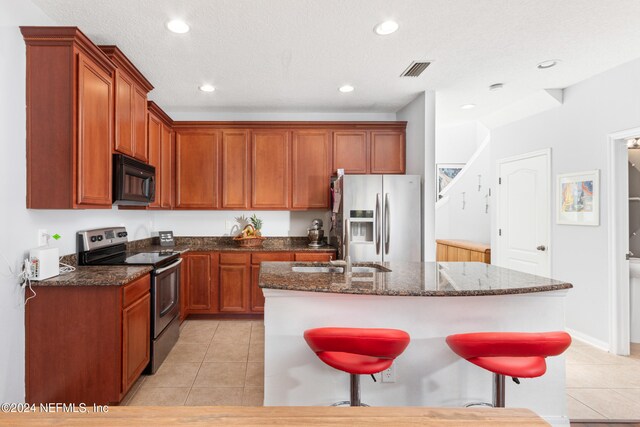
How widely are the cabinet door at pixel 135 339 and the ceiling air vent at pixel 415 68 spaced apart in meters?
2.99

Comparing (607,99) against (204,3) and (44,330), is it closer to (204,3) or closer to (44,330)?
(204,3)

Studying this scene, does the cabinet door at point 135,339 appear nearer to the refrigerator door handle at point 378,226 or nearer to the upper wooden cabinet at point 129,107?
the upper wooden cabinet at point 129,107

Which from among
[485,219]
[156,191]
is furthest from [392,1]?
[485,219]

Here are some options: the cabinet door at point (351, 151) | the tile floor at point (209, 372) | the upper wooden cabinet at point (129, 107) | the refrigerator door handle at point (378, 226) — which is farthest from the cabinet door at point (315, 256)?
the upper wooden cabinet at point (129, 107)

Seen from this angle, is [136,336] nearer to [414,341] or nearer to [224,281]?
[224,281]

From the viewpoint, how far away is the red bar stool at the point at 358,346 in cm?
149

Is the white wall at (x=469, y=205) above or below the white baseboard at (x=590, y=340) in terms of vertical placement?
above

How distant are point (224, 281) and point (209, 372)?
4.47 feet

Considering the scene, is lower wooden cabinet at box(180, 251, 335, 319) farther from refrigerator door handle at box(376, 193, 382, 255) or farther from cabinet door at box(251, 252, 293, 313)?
refrigerator door handle at box(376, 193, 382, 255)

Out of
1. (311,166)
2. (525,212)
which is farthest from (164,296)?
(525,212)

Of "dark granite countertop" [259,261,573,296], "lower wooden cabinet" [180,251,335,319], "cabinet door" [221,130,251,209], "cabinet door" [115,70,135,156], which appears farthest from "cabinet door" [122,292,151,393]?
"cabinet door" [221,130,251,209]

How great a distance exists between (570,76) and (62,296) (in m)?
4.66

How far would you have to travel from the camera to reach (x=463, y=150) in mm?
6227

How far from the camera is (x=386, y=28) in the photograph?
8.00ft
